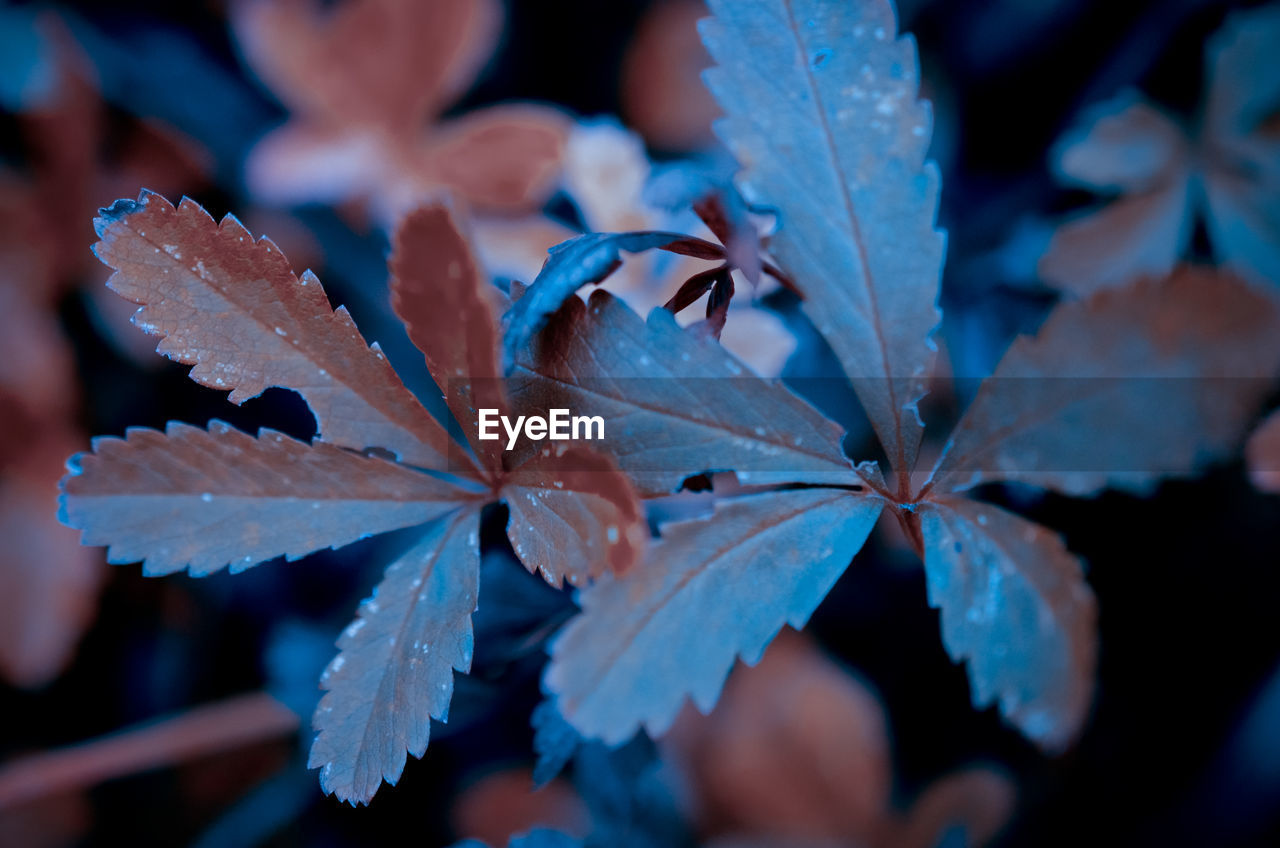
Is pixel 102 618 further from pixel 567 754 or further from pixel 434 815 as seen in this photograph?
pixel 567 754

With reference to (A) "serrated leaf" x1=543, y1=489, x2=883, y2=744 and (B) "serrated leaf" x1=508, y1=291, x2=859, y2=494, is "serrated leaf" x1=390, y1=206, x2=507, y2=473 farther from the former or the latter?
(A) "serrated leaf" x1=543, y1=489, x2=883, y2=744

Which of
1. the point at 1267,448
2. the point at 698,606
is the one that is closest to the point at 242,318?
the point at 698,606

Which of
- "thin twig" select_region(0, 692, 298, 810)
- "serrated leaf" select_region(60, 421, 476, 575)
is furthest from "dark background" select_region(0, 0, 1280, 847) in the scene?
"serrated leaf" select_region(60, 421, 476, 575)

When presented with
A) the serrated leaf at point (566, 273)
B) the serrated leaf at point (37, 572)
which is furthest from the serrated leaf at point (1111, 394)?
the serrated leaf at point (37, 572)

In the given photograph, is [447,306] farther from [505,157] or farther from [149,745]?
[149,745]

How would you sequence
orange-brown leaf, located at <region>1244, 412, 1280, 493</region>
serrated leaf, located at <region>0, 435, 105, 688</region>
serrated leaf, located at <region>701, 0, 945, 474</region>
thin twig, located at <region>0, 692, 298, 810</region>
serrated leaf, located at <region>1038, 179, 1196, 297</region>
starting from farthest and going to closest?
1. serrated leaf, located at <region>0, 435, 105, 688</region>
2. thin twig, located at <region>0, 692, 298, 810</region>
3. serrated leaf, located at <region>1038, 179, 1196, 297</region>
4. orange-brown leaf, located at <region>1244, 412, 1280, 493</region>
5. serrated leaf, located at <region>701, 0, 945, 474</region>

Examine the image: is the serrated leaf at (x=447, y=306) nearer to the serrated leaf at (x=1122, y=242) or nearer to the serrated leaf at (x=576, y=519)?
the serrated leaf at (x=576, y=519)
